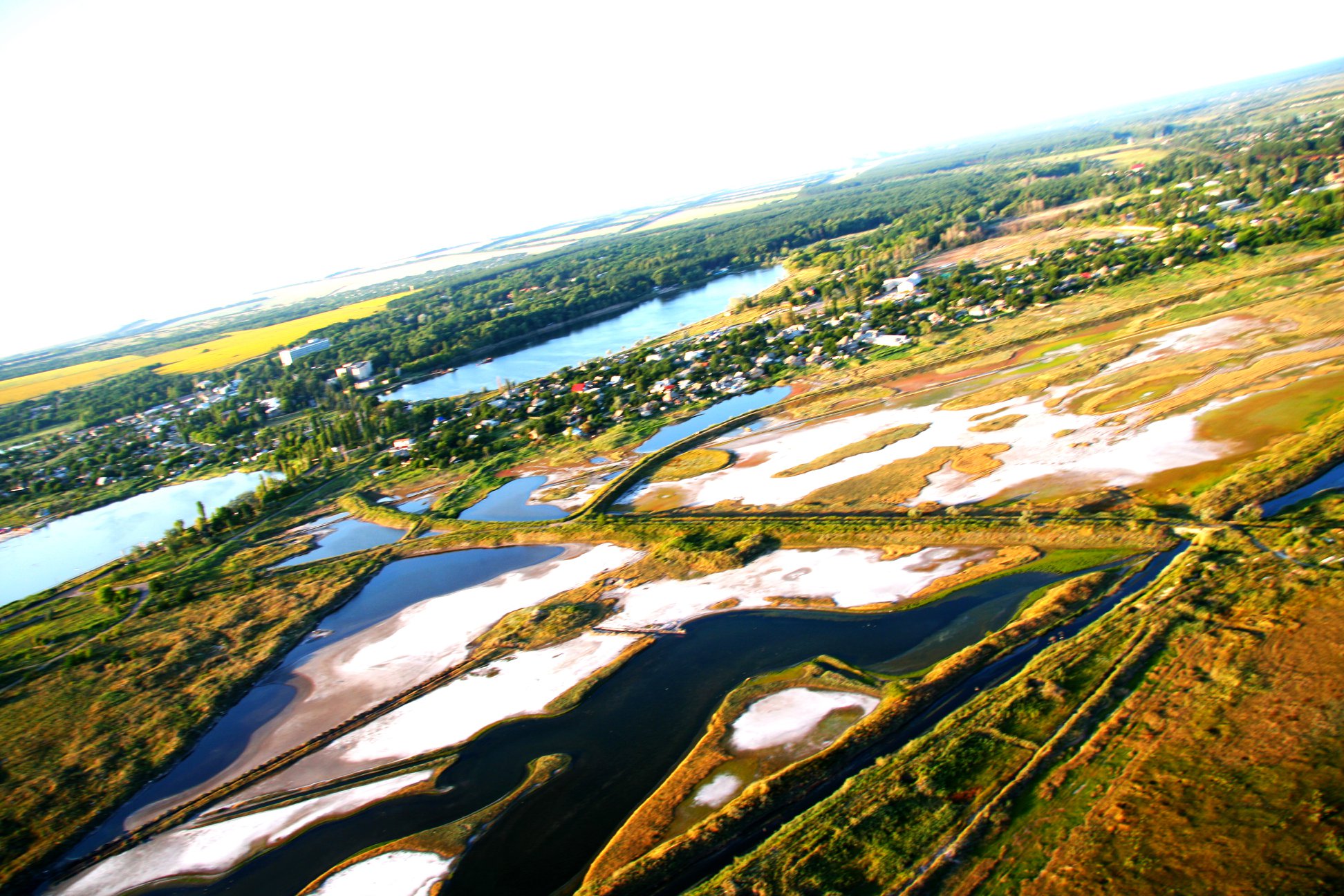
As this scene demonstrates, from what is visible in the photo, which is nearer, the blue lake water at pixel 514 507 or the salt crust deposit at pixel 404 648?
the salt crust deposit at pixel 404 648

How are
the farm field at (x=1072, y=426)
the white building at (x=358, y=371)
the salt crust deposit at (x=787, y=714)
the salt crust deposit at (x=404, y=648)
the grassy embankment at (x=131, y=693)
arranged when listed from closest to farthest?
the salt crust deposit at (x=787, y=714)
the grassy embankment at (x=131, y=693)
the salt crust deposit at (x=404, y=648)
the farm field at (x=1072, y=426)
the white building at (x=358, y=371)

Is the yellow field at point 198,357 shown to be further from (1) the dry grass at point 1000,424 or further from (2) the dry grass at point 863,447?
(1) the dry grass at point 1000,424

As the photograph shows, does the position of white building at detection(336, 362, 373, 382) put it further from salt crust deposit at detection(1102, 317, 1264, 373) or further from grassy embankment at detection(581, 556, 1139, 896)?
grassy embankment at detection(581, 556, 1139, 896)

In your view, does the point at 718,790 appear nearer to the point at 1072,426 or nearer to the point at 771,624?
the point at 771,624

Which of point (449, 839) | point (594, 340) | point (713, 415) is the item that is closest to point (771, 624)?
point (449, 839)

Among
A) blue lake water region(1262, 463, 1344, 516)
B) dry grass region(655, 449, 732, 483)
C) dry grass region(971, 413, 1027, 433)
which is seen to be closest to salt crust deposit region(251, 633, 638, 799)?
dry grass region(655, 449, 732, 483)

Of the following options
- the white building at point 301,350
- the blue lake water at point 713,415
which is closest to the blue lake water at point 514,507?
the blue lake water at point 713,415
